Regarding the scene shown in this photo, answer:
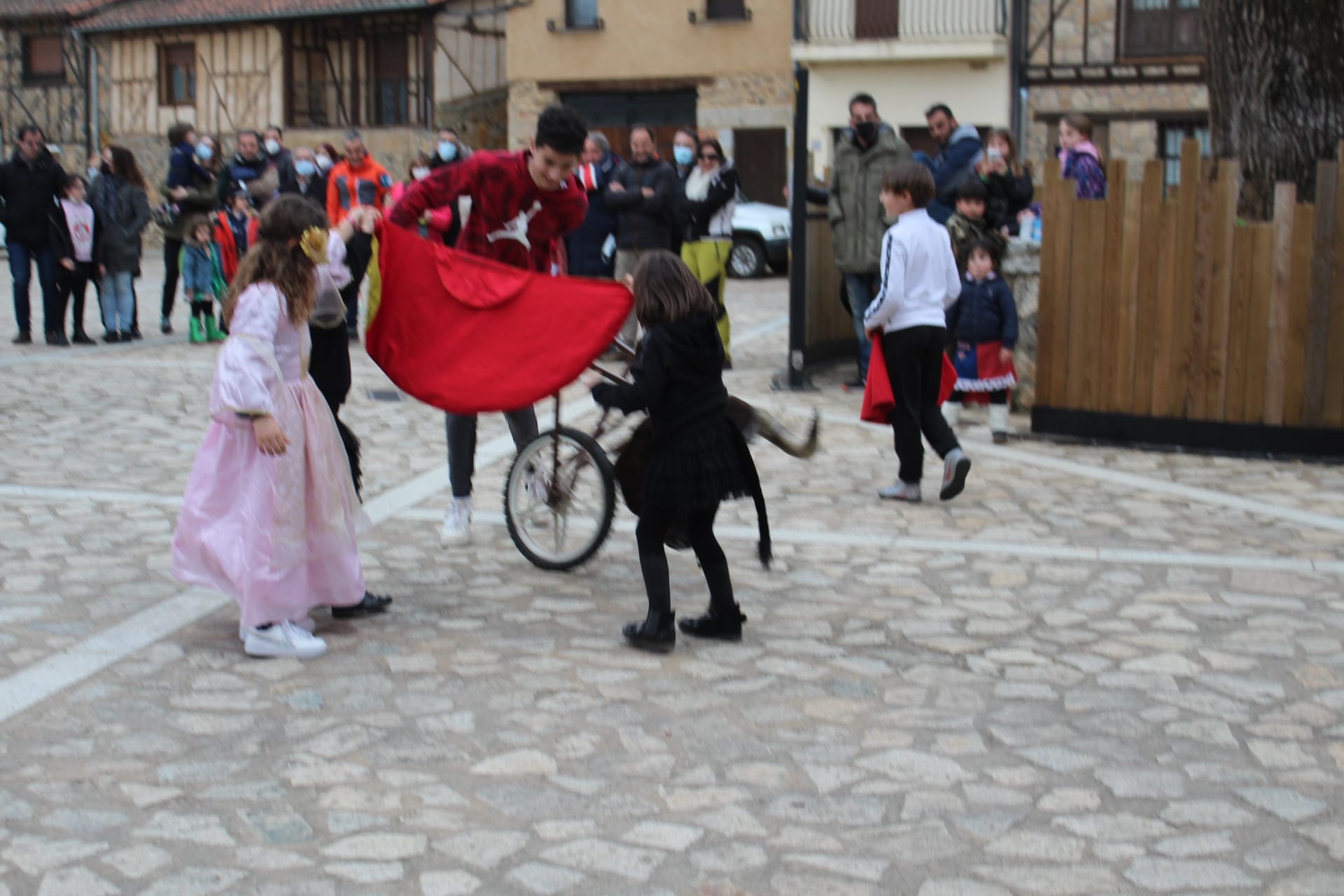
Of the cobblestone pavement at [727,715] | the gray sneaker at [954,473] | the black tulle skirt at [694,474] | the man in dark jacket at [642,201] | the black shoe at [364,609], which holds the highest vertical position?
the man in dark jacket at [642,201]

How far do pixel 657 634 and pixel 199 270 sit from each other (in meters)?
10.9

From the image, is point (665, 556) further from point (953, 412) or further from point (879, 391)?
point (953, 412)

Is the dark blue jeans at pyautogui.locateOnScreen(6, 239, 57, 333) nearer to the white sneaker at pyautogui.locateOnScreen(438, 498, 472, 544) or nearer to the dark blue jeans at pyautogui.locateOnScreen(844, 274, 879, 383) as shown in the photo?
the dark blue jeans at pyautogui.locateOnScreen(844, 274, 879, 383)

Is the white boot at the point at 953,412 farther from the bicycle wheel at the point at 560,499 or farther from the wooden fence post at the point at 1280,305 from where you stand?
the bicycle wheel at the point at 560,499

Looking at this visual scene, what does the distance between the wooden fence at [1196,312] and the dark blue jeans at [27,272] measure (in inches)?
360

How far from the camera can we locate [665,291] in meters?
5.26

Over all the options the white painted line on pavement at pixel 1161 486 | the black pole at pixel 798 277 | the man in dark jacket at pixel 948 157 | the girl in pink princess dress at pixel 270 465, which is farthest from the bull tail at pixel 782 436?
the man in dark jacket at pixel 948 157

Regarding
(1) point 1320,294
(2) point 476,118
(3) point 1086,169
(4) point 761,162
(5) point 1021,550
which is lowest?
(5) point 1021,550

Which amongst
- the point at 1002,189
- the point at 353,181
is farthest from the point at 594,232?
the point at 1002,189

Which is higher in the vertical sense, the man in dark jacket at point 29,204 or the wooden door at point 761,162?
the wooden door at point 761,162

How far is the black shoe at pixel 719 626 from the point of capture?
5.58 m

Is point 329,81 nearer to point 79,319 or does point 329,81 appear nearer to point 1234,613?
point 79,319

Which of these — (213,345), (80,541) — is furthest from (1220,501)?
(213,345)

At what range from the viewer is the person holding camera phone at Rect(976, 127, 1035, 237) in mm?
11297
